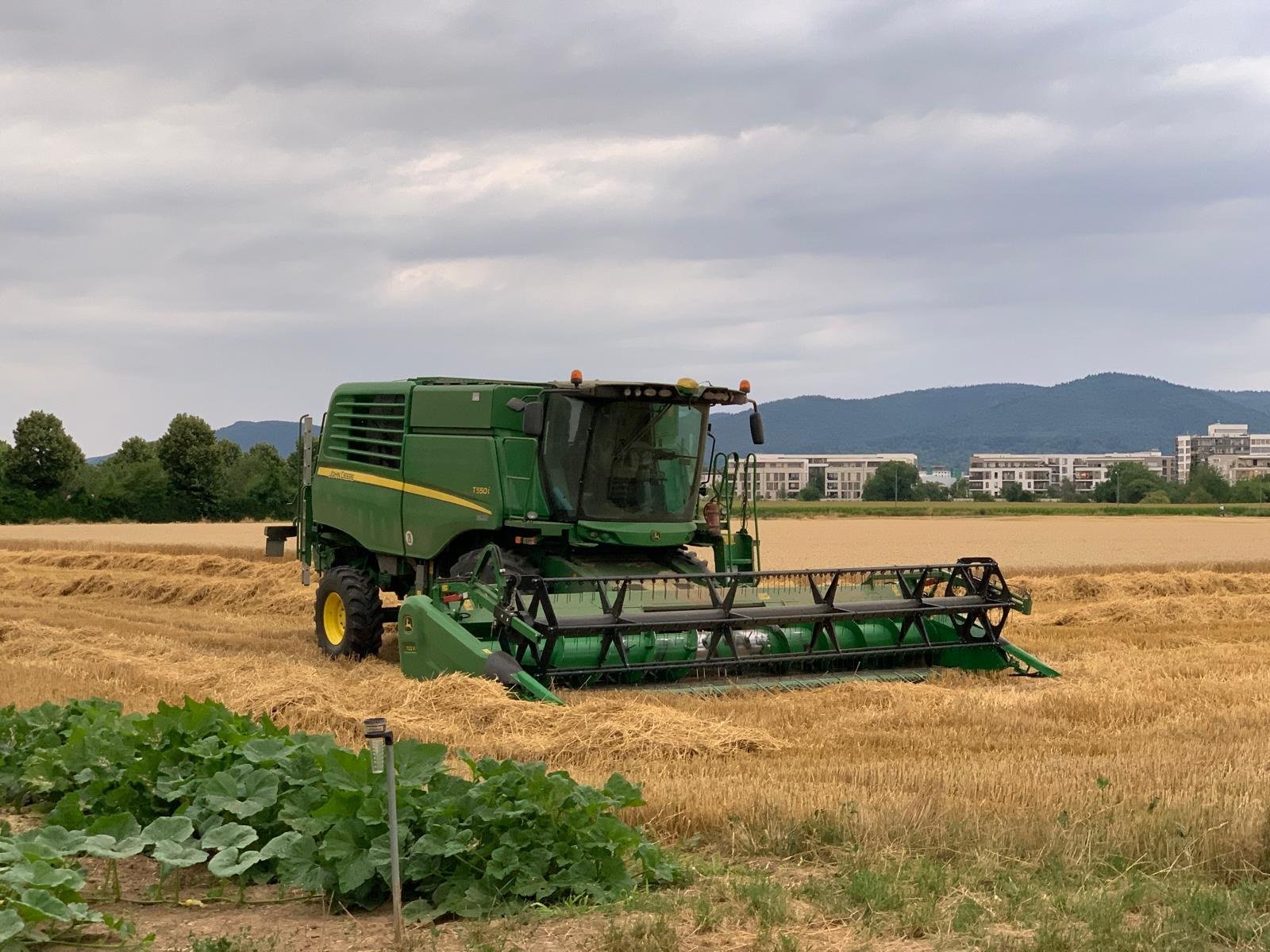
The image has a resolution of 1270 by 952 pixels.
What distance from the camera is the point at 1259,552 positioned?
30125 mm

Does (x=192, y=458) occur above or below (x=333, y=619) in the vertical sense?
above

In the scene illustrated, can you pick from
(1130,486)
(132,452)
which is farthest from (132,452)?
(1130,486)

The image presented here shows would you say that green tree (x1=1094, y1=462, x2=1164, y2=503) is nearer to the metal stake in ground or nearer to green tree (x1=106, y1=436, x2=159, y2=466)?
green tree (x1=106, y1=436, x2=159, y2=466)

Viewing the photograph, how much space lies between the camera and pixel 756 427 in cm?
1246

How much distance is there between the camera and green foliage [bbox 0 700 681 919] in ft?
15.8

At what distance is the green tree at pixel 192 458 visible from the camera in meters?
63.9

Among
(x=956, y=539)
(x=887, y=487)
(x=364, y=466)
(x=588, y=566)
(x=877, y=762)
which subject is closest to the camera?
(x=877, y=762)

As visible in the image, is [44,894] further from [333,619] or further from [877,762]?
[333,619]

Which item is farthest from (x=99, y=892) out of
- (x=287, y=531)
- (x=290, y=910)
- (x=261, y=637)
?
(x=287, y=531)

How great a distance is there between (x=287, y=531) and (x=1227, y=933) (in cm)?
1451

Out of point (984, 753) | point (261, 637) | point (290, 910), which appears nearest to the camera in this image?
point (290, 910)

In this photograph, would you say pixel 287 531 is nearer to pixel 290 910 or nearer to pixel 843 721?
pixel 843 721

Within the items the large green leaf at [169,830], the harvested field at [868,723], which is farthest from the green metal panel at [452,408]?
the large green leaf at [169,830]

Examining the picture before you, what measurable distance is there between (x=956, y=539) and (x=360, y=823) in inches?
1439
